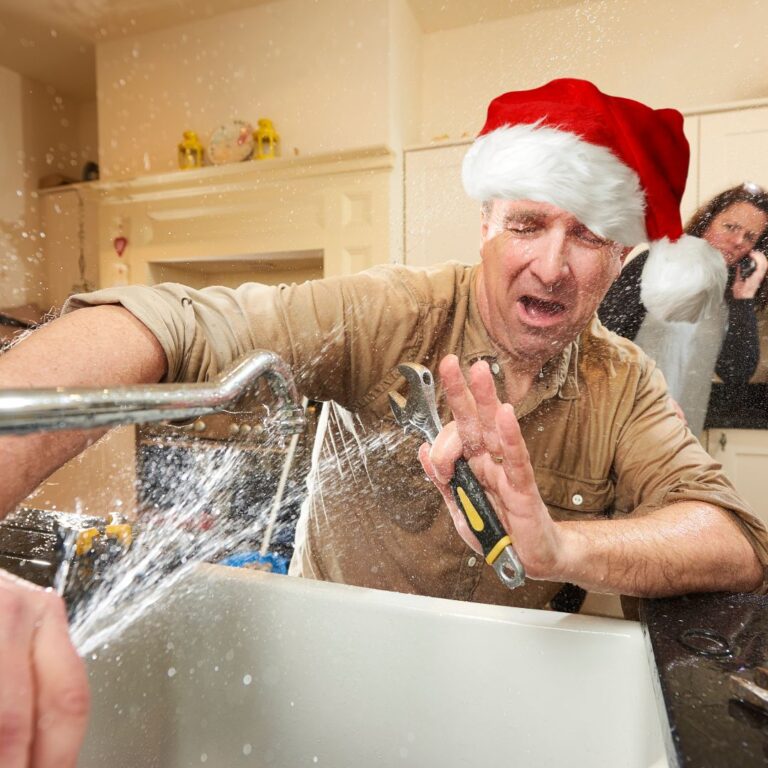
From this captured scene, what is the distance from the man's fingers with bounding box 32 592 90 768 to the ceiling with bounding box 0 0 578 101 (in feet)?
1.87

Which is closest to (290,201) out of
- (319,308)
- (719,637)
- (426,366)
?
(319,308)

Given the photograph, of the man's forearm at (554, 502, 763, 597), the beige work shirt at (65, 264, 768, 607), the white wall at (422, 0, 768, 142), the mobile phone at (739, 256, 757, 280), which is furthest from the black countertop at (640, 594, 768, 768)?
the white wall at (422, 0, 768, 142)

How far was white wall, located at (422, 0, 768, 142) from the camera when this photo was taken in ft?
1.75

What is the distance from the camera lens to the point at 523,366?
58 centimetres

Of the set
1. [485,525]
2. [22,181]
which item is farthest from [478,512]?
[22,181]

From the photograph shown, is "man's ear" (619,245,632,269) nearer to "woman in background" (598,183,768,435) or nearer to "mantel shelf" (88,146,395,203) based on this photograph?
"woman in background" (598,183,768,435)

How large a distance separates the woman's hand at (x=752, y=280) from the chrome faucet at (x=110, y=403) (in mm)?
524

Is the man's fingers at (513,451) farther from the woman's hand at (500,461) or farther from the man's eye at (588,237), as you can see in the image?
the man's eye at (588,237)

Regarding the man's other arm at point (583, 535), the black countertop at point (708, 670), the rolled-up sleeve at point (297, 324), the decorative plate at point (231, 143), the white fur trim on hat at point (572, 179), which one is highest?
the decorative plate at point (231, 143)

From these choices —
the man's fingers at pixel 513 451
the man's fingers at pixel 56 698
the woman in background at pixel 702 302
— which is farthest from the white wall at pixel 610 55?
the man's fingers at pixel 56 698

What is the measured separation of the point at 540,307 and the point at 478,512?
22 centimetres

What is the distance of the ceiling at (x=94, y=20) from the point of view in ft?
1.87

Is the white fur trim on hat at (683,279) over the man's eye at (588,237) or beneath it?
beneath

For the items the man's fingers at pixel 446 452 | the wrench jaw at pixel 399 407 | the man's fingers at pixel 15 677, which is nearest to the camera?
the man's fingers at pixel 15 677
